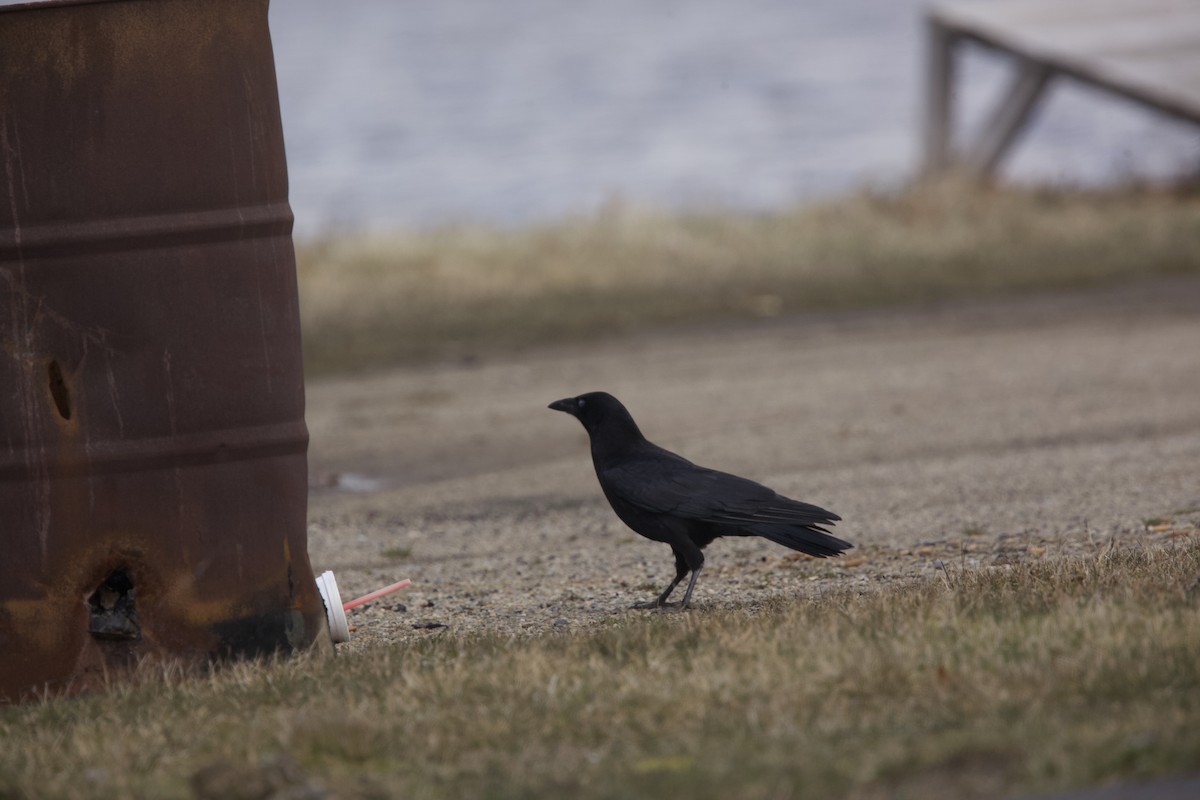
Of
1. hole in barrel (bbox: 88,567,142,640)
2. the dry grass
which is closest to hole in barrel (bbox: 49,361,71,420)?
hole in barrel (bbox: 88,567,142,640)

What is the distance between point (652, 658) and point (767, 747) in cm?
88

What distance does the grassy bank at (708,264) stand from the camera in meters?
16.5

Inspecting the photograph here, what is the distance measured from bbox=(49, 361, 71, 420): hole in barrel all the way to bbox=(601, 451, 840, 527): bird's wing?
1.94 m

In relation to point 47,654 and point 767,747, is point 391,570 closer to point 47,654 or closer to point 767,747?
point 47,654

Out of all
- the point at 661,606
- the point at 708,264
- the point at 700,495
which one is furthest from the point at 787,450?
the point at 708,264

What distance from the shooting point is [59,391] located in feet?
16.5

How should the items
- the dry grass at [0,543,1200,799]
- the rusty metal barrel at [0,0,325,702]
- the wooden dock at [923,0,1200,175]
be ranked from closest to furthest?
Answer: 1. the dry grass at [0,543,1200,799]
2. the rusty metal barrel at [0,0,325,702]
3. the wooden dock at [923,0,1200,175]

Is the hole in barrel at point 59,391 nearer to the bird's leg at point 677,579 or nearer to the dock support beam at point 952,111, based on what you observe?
the bird's leg at point 677,579

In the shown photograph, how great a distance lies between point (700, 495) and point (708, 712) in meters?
1.60

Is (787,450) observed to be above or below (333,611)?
below

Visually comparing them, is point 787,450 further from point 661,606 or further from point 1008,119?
point 1008,119

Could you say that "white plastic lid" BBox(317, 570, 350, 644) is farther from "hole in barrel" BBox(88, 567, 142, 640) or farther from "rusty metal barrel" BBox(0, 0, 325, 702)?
"hole in barrel" BBox(88, 567, 142, 640)

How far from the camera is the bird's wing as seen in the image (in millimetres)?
5680

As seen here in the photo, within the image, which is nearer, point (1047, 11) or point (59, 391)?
point (59, 391)
